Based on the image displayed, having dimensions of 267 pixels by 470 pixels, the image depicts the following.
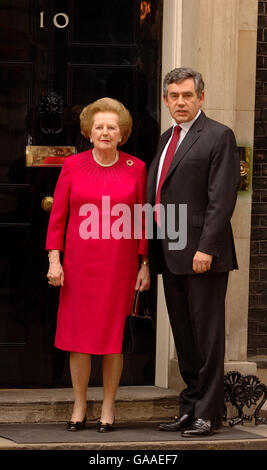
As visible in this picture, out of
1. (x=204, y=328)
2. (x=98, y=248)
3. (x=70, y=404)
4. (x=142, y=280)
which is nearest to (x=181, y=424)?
(x=204, y=328)

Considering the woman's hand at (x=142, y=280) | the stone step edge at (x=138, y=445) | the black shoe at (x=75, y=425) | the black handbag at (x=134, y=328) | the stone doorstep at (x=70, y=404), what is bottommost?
the stone step edge at (x=138, y=445)

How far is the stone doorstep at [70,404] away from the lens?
24.4 feet

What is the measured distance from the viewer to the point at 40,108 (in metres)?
7.80

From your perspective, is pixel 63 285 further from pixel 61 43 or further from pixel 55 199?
pixel 61 43

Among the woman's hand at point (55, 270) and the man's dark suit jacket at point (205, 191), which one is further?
the woman's hand at point (55, 270)

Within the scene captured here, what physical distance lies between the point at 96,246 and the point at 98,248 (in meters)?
0.02

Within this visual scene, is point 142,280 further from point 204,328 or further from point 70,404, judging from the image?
point 70,404

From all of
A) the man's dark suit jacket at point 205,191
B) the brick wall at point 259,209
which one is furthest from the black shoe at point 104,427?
the brick wall at point 259,209

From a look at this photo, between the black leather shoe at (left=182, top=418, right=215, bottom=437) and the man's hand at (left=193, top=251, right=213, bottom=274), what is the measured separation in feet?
2.93

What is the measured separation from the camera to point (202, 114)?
7016mm

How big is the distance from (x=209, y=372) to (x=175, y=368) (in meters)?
0.89

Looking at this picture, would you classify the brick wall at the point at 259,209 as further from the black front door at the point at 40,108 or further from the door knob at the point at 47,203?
the door knob at the point at 47,203

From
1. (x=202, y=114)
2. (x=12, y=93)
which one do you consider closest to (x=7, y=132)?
(x=12, y=93)

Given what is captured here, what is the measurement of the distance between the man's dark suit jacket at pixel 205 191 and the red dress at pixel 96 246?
0.22 metres
